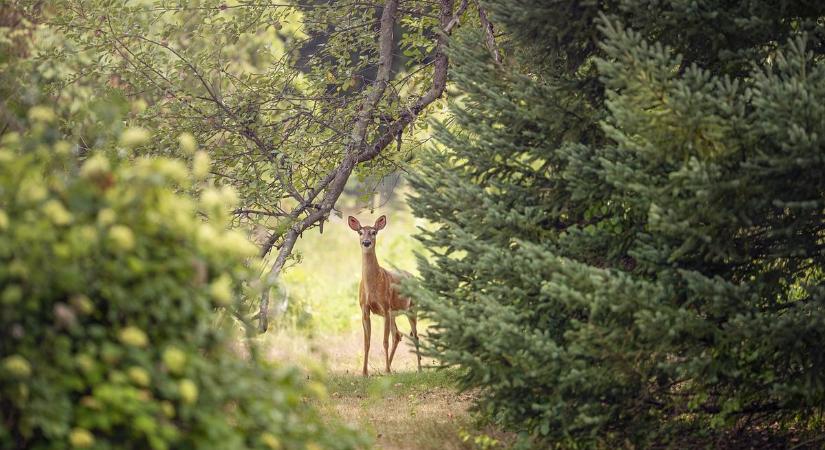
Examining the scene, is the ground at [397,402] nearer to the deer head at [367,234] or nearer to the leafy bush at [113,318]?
the leafy bush at [113,318]

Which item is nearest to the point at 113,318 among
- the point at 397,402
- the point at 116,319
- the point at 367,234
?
the point at 116,319

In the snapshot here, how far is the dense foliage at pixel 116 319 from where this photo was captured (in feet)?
13.0

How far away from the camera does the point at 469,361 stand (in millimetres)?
6930

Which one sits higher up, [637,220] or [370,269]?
[370,269]

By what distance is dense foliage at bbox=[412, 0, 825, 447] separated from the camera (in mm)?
6176

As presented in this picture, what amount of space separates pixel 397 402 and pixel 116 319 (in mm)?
6430

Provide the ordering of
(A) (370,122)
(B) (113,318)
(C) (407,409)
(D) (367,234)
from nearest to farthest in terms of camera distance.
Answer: (B) (113,318), (C) (407,409), (A) (370,122), (D) (367,234)

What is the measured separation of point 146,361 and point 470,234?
152 inches

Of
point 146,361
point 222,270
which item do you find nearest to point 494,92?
point 222,270

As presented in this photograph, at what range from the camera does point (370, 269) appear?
1329cm

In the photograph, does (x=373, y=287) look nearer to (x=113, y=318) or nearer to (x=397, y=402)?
(x=397, y=402)

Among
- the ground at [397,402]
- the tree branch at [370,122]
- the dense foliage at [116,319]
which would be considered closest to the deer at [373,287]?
the ground at [397,402]

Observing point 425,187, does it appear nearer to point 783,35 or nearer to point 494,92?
point 494,92

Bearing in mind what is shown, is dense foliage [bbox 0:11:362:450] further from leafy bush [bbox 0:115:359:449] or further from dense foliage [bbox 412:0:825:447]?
dense foliage [bbox 412:0:825:447]
